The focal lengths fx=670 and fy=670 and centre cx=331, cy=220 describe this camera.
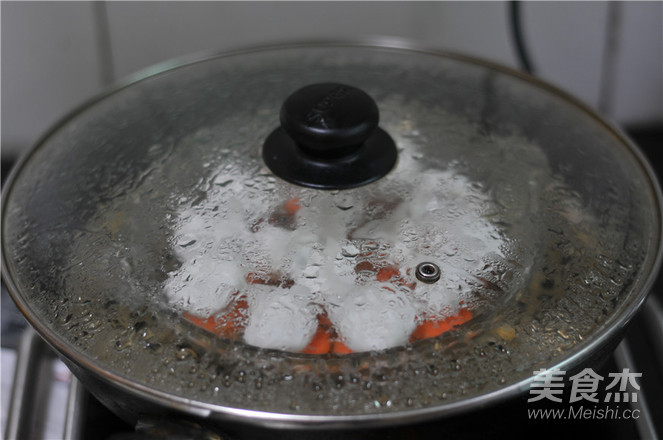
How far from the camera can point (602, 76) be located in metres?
1.50

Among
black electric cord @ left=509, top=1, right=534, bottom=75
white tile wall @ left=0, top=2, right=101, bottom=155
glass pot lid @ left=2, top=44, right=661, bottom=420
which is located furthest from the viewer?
white tile wall @ left=0, top=2, right=101, bottom=155

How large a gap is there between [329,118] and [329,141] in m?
0.02

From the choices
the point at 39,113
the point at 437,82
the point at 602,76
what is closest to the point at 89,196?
the point at 437,82

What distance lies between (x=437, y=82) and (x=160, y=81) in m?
0.37

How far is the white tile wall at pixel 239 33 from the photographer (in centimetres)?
130

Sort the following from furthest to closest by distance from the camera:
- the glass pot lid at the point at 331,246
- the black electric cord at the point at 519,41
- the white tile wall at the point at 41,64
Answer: the white tile wall at the point at 41,64 → the black electric cord at the point at 519,41 → the glass pot lid at the point at 331,246

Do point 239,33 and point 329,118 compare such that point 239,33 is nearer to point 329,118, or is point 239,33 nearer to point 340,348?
point 329,118

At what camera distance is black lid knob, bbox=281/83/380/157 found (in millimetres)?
646

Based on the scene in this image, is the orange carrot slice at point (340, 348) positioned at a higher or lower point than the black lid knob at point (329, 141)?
lower

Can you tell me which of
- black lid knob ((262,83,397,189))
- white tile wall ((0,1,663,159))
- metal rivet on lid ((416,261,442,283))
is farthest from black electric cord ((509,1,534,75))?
metal rivet on lid ((416,261,442,283))

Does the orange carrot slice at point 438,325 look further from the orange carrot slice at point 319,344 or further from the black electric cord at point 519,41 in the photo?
the black electric cord at point 519,41

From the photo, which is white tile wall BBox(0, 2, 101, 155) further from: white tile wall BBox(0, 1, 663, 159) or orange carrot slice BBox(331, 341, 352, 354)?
Answer: orange carrot slice BBox(331, 341, 352, 354)

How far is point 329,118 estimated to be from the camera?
25.5 inches

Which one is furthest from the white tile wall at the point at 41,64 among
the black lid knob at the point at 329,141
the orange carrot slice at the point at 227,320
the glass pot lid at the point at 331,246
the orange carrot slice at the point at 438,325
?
the orange carrot slice at the point at 438,325
